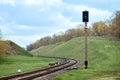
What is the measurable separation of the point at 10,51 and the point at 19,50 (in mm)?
9502

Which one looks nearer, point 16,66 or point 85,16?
point 85,16

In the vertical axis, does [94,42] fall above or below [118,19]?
below

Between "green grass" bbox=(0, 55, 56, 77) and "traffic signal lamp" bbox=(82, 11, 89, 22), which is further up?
"traffic signal lamp" bbox=(82, 11, 89, 22)

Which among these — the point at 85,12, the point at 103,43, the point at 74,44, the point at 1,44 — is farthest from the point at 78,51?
the point at 85,12

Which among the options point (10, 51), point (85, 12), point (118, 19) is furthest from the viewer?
point (118, 19)

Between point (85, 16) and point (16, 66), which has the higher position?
point (85, 16)

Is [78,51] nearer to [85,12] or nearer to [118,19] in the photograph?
[118,19]

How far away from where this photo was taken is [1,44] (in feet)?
288

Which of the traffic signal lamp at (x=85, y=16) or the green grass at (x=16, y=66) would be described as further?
the traffic signal lamp at (x=85, y=16)

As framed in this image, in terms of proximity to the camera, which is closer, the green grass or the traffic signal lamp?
the green grass

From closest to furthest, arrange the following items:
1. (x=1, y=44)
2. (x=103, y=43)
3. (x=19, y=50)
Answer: (x=1, y=44) → (x=19, y=50) → (x=103, y=43)

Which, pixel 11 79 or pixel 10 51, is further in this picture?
pixel 10 51

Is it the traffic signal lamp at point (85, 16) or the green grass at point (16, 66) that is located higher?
the traffic signal lamp at point (85, 16)

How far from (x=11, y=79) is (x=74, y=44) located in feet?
401
